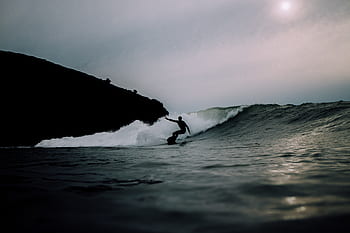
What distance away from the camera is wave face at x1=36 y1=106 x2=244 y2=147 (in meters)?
12.7

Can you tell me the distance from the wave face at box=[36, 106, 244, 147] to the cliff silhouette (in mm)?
1789

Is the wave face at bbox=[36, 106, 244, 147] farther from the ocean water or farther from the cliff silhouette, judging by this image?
the ocean water

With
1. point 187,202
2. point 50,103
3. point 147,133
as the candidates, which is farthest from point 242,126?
point 50,103

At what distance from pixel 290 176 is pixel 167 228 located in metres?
1.81

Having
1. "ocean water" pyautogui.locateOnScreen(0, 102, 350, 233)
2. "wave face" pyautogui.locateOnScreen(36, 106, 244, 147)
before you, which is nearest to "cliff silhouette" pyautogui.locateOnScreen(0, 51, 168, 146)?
"wave face" pyautogui.locateOnScreen(36, 106, 244, 147)

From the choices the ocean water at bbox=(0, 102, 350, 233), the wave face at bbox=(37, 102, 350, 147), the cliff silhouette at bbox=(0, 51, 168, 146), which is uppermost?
the cliff silhouette at bbox=(0, 51, 168, 146)

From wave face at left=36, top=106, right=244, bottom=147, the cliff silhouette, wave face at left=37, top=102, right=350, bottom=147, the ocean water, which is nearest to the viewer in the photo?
the ocean water

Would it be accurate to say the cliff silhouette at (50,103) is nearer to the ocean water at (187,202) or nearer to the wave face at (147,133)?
the wave face at (147,133)

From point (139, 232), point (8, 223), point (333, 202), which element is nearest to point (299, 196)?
point (333, 202)

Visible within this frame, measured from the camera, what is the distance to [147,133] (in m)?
13.7

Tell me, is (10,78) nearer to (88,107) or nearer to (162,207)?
(88,107)

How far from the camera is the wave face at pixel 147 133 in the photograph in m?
12.7

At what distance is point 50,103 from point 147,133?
27.5 ft

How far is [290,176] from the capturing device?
235 cm
